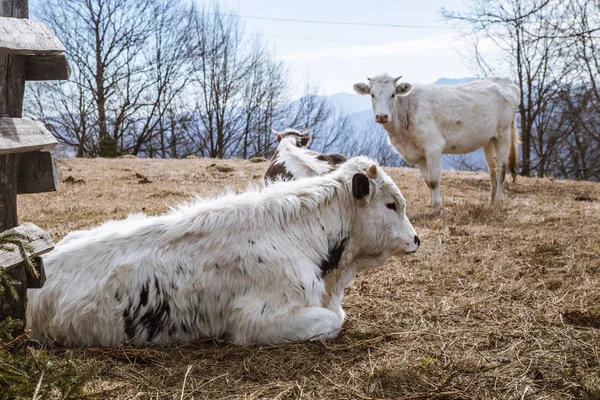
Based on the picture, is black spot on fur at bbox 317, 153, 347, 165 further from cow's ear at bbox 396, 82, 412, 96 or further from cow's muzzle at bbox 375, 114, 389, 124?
cow's ear at bbox 396, 82, 412, 96

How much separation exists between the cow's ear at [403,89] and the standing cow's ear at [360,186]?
6.31m

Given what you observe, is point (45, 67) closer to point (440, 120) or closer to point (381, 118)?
point (381, 118)

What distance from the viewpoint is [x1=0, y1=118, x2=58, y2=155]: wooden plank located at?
253 centimetres

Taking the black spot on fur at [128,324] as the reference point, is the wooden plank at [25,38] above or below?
above

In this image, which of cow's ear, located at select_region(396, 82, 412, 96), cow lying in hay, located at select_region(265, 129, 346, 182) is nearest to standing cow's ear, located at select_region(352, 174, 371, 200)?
cow lying in hay, located at select_region(265, 129, 346, 182)

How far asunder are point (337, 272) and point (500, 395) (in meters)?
1.67

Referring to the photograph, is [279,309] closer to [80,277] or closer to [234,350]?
[234,350]

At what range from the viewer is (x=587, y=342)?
3609 millimetres

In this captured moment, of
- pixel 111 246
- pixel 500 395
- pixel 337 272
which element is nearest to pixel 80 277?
pixel 111 246

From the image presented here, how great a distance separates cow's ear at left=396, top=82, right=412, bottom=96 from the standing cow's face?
6.08 m

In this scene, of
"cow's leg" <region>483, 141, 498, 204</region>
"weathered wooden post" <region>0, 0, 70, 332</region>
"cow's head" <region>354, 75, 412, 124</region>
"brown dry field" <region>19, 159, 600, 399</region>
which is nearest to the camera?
"weathered wooden post" <region>0, 0, 70, 332</region>

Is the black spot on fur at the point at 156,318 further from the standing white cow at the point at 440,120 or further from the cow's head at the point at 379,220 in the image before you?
the standing white cow at the point at 440,120

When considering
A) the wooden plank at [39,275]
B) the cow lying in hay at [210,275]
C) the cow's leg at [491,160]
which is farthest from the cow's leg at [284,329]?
the cow's leg at [491,160]

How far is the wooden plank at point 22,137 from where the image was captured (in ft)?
8.31
